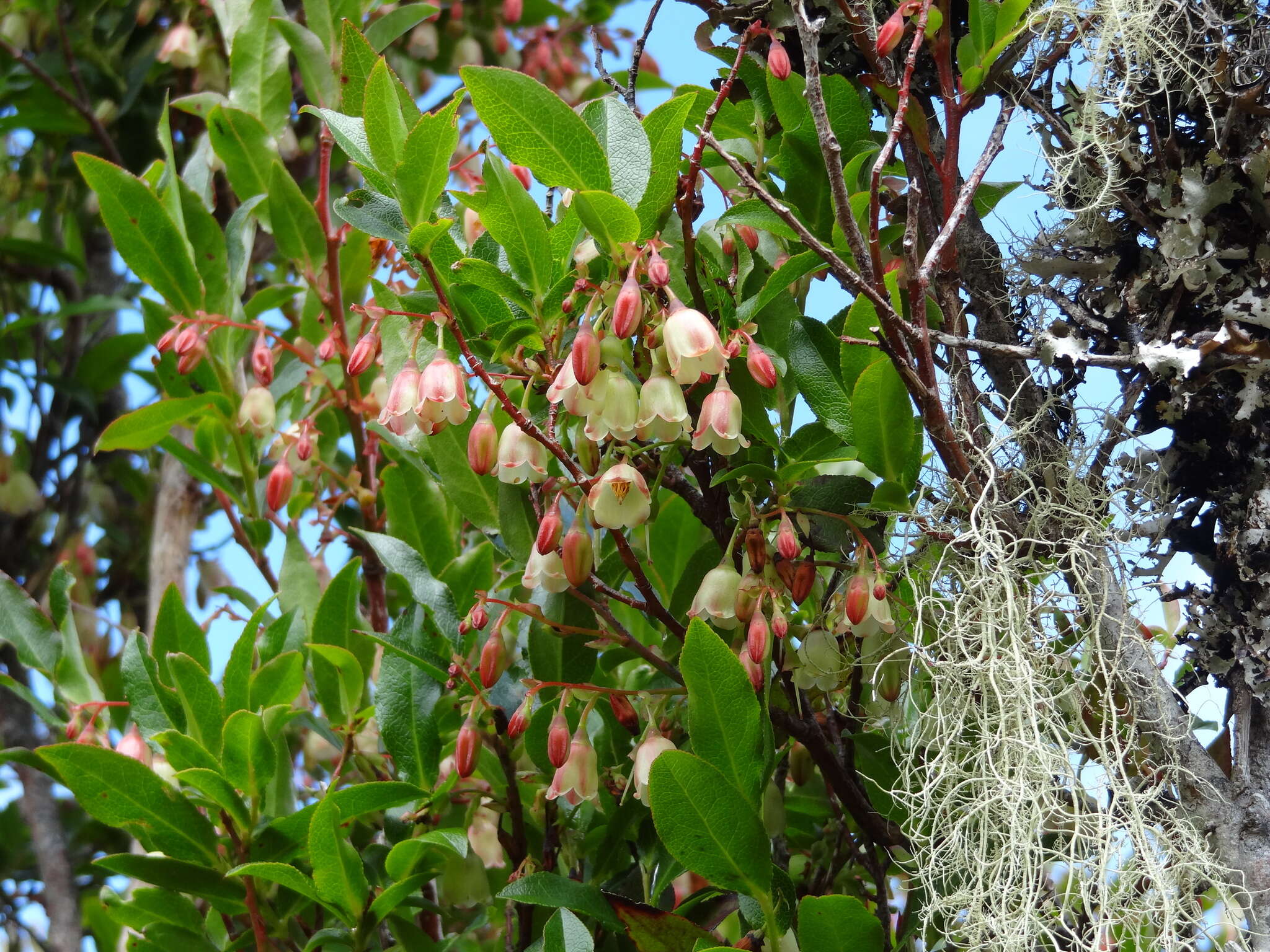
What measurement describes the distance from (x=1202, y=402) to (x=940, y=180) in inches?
10.1

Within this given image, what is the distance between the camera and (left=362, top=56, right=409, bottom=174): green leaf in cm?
76

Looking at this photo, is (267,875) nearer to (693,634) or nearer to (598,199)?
(693,634)

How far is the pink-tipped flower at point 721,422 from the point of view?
732 mm

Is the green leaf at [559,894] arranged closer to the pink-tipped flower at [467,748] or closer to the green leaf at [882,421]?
the pink-tipped flower at [467,748]

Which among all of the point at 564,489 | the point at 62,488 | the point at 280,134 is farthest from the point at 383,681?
the point at 62,488

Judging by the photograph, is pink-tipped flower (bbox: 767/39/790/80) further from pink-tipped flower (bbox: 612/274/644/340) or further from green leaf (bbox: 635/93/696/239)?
pink-tipped flower (bbox: 612/274/644/340)

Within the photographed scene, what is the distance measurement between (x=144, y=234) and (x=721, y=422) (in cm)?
70

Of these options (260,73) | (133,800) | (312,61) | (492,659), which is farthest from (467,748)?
(260,73)

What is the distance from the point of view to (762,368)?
0.74 m

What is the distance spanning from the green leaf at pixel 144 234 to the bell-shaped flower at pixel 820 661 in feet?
2.42

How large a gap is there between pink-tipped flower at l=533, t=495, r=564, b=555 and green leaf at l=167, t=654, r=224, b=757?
1.17 ft

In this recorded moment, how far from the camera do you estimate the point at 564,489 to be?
809 millimetres

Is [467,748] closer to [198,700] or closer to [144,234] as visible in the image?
[198,700]

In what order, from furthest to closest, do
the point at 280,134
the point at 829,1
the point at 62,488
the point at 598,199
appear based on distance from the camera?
the point at 62,488, the point at 280,134, the point at 829,1, the point at 598,199
